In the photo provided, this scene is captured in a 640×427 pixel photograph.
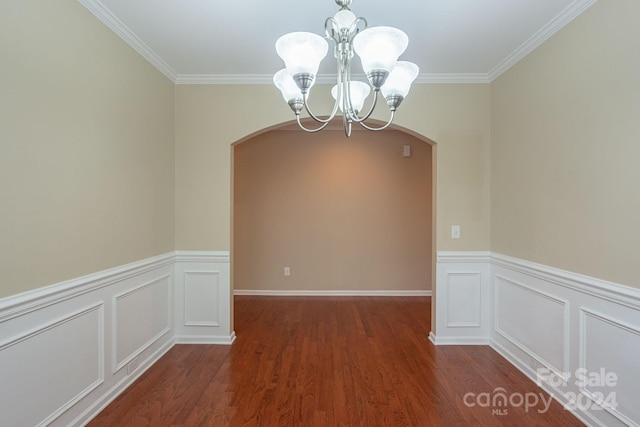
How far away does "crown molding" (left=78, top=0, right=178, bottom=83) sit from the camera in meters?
1.97

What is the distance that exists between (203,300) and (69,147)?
1.81 meters

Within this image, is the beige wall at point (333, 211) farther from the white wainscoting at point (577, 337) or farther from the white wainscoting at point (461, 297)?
the white wainscoting at point (577, 337)

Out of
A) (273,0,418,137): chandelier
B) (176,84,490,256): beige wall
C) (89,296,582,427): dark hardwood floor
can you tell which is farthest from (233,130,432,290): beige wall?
(273,0,418,137): chandelier

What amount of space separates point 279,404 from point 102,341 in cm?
124

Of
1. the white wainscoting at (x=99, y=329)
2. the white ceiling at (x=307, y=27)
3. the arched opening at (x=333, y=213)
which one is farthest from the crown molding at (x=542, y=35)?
the white wainscoting at (x=99, y=329)

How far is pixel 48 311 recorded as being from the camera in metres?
1.67

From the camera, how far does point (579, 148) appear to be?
1.98 metres

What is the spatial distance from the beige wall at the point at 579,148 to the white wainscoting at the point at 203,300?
2677 mm

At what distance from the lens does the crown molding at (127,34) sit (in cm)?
197

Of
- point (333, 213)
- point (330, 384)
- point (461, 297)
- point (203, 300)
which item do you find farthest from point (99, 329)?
point (333, 213)

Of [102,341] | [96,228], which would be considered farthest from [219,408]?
[96,228]

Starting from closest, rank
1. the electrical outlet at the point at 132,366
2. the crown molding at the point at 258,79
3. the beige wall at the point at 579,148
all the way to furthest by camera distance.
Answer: the beige wall at the point at 579,148
the electrical outlet at the point at 132,366
the crown molding at the point at 258,79

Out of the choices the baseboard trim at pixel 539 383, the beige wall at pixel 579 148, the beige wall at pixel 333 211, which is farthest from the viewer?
the beige wall at pixel 333 211

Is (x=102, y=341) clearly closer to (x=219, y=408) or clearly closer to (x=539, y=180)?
(x=219, y=408)
